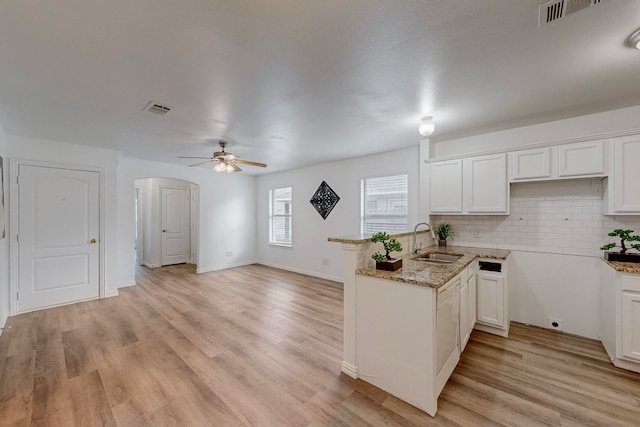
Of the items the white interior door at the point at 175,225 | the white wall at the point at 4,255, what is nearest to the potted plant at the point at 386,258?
the white wall at the point at 4,255

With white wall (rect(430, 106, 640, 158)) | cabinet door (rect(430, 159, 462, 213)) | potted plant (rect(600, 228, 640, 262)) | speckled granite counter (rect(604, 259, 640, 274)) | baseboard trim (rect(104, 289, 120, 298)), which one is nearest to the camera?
speckled granite counter (rect(604, 259, 640, 274))

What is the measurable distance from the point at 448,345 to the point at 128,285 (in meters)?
5.62

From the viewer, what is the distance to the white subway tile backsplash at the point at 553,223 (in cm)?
288

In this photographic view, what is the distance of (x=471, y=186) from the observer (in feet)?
11.2

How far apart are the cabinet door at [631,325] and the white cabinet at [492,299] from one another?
87 cm

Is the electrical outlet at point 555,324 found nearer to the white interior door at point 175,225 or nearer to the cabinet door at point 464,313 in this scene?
the cabinet door at point 464,313

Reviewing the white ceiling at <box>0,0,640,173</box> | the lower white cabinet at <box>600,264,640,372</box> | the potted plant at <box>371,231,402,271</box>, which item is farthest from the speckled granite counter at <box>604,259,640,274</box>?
the potted plant at <box>371,231,402,271</box>

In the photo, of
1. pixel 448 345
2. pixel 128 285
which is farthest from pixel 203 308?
pixel 448 345

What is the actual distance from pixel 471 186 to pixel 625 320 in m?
1.85

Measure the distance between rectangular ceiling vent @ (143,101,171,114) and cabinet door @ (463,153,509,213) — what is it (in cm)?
364

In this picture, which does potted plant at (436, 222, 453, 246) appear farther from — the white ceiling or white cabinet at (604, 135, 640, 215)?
white cabinet at (604, 135, 640, 215)

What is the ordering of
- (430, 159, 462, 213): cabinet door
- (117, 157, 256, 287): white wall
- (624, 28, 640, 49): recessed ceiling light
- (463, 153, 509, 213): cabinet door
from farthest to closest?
(117, 157, 256, 287): white wall
(430, 159, 462, 213): cabinet door
(463, 153, 509, 213): cabinet door
(624, 28, 640, 49): recessed ceiling light

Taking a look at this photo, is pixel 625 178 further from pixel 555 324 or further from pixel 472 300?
pixel 472 300

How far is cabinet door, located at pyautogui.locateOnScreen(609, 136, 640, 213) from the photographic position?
2.49 meters
